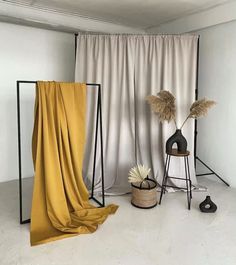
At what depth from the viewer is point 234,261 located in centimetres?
195

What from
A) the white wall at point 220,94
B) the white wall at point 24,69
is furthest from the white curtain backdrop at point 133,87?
the white wall at point 24,69

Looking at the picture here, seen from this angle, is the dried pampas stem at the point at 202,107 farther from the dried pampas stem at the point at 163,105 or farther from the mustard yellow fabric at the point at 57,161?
the mustard yellow fabric at the point at 57,161

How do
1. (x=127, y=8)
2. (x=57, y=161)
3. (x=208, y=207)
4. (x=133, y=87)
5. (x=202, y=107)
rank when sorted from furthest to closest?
(x=127, y=8), (x=133, y=87), (x=202, y=107), (x=208, y=207), (x=57, y=161)

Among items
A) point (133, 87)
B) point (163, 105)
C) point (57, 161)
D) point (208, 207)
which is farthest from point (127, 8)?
point (208, 207)

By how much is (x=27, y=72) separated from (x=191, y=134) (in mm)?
2433

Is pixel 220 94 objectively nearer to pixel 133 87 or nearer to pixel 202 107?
pixel 202 107

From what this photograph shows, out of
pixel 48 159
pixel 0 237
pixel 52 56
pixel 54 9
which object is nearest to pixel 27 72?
pixel 52 56

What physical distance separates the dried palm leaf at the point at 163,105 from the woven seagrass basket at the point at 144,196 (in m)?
0.83

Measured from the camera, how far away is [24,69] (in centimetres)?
352

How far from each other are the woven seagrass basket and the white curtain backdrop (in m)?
0.50

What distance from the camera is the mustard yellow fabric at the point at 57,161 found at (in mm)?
2328

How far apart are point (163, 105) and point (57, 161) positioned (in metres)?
1.36

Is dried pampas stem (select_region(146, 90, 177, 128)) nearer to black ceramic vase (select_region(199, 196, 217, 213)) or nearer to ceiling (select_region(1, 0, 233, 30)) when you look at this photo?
black ceramic vase (select_region(199, 196, 217, 213))

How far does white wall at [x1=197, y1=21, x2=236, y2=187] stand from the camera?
3.36m
